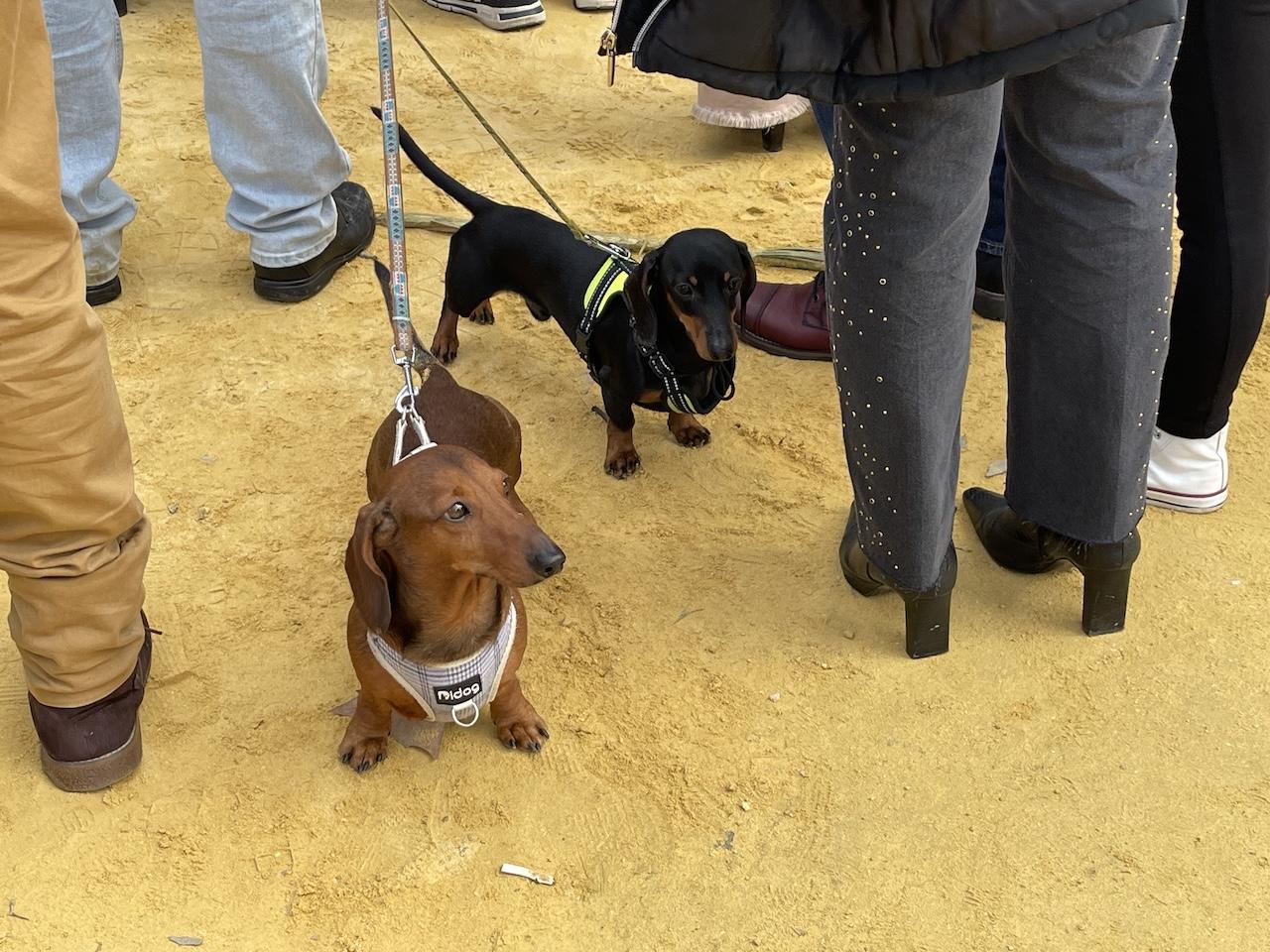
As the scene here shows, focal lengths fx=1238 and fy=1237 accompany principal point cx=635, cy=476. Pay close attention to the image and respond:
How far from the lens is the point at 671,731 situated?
2291 mm

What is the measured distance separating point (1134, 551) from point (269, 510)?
73.5 inches

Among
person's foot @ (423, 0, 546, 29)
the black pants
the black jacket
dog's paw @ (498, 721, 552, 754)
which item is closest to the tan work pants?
dog's paw @ (498, 721, 552, 754)

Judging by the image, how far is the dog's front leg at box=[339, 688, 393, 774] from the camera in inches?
86.7

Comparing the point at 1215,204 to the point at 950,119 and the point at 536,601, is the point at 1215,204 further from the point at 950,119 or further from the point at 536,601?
the point at 536,601

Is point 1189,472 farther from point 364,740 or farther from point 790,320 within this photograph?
point 364,740

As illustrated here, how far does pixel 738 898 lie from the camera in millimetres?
1987

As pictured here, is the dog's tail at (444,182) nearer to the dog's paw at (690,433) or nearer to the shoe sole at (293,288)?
the shoe sole at (293,288)

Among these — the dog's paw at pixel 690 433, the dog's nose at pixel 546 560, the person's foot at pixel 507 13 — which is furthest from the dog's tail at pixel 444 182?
the person's foot at pixel 507 13

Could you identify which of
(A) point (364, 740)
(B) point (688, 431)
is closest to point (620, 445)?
(B) point (688, 431)

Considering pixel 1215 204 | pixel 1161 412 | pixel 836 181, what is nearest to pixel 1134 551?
pixel 1161 412

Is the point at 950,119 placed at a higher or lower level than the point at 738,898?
higher

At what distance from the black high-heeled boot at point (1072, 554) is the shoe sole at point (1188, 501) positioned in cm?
30

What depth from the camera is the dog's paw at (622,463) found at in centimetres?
301

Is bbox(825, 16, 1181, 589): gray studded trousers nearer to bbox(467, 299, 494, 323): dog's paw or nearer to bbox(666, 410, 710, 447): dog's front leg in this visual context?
bbox(666, 410, 710, 447): dog's front leg
